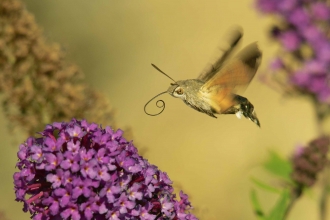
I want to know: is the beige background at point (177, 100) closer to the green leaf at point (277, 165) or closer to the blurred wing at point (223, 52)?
the green leaf at point (277, 165)

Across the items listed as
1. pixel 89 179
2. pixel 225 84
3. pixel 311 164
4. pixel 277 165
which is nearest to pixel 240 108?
pixel 225 84

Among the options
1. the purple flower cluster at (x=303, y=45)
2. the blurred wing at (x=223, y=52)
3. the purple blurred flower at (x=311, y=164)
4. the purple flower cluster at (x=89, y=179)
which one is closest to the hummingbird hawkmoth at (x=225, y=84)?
the blurred wing at (x=223, y=52)

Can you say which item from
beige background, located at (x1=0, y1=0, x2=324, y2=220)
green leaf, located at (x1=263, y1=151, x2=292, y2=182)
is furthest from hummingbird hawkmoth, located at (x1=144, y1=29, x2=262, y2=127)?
beige background, located at (x1=0, y1=0, x2=324, y2=220)

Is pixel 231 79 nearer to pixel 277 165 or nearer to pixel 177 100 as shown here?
pixel 277 165

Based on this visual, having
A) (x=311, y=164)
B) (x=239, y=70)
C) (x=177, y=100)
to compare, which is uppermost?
(x=177, y=100)

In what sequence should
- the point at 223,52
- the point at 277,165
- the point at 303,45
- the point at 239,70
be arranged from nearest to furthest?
the point at 239,70 → the point at 223,52 → the point at 277,165 → the point at 303,45

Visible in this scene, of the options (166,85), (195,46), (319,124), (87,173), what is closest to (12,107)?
(87,173)
